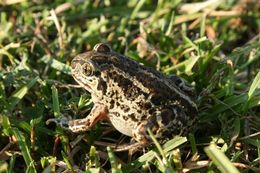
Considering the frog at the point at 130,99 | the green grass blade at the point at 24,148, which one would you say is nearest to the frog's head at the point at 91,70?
the frog at the point at 130,99

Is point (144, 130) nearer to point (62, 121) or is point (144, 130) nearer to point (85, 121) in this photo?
point (85, 121)

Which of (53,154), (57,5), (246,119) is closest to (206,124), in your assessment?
(246,119)

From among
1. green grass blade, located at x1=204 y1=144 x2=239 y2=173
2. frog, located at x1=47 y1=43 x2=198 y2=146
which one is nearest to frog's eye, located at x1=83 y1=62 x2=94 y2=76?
frog, located at x1=47 y1=43 x2=198 y2=146

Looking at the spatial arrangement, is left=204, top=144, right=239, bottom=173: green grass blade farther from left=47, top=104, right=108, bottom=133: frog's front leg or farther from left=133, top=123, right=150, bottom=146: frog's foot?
A: left=47, top=104, right=108, bottom=133: frog's front leg

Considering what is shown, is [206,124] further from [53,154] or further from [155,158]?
[53,154]

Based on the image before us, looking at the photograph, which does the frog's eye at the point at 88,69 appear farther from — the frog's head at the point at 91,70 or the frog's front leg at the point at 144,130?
the frog's front leg at the point at 144,130
